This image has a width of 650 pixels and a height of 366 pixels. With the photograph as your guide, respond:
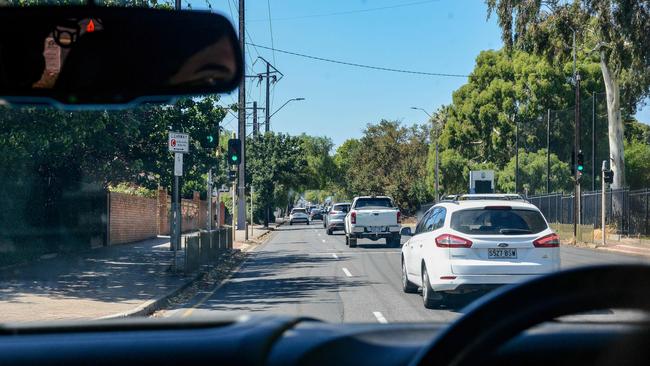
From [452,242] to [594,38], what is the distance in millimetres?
32620

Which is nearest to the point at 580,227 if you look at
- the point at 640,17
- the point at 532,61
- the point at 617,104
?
the point at 617,104

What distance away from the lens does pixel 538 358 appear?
2.53 meters

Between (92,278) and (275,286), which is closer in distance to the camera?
(275,286)

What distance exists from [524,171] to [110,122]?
138 feet

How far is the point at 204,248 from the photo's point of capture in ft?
65.6

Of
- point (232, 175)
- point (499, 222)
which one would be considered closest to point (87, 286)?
point (499, 222)

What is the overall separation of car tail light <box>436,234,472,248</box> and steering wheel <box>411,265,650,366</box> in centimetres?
933

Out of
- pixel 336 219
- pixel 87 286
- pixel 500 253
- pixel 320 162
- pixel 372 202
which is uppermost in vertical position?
pixel 320 162

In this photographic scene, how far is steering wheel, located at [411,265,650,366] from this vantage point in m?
1.96

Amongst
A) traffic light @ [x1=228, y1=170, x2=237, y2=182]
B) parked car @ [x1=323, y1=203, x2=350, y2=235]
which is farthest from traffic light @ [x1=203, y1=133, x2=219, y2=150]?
parked car @ [x1=323, y1=203, x2=350, y2=235]

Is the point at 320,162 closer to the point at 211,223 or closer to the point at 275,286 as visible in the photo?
the point at 211,223

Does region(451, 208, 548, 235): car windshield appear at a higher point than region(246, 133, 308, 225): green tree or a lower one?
lower

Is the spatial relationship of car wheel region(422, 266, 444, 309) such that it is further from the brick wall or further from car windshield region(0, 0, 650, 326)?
the brick wall

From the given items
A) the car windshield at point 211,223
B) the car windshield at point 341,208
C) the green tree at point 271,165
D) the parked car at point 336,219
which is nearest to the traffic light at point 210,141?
the car windshield at point 211,223
